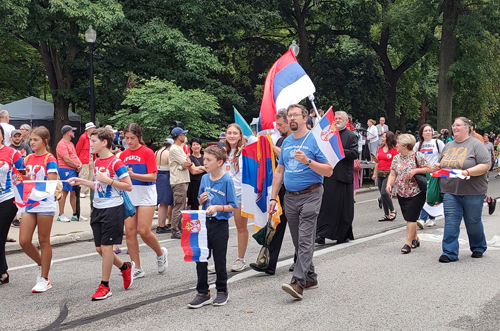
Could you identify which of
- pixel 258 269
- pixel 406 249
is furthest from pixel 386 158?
pixel 258 269

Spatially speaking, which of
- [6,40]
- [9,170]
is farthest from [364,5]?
[9,170]

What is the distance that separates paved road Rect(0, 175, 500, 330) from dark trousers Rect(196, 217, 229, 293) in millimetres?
227

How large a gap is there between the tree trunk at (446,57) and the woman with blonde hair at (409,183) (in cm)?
1858

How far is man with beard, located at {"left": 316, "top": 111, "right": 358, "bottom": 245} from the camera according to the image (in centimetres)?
884

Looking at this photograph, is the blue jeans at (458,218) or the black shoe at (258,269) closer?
the black shoe at (258,269)

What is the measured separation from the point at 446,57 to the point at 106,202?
2324 centimetres

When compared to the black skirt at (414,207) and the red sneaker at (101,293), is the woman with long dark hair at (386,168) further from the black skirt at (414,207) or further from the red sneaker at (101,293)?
the red sneaker at (101,293)

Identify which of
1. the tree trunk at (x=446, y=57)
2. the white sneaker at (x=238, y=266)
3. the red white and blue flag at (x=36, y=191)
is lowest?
the white sneaker at (x=238, y=266)

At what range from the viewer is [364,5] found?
2791 cm

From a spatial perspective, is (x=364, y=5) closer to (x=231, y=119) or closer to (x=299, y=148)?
(x=231, y=119)

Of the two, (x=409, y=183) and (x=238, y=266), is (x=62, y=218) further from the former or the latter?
(x=409, y=183)

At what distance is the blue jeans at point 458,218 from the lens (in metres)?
7.82

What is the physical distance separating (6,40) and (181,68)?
957cm

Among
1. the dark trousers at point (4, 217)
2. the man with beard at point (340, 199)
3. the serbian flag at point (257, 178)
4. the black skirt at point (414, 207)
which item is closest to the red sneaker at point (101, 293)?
the dark trousers at point (4, 217)
